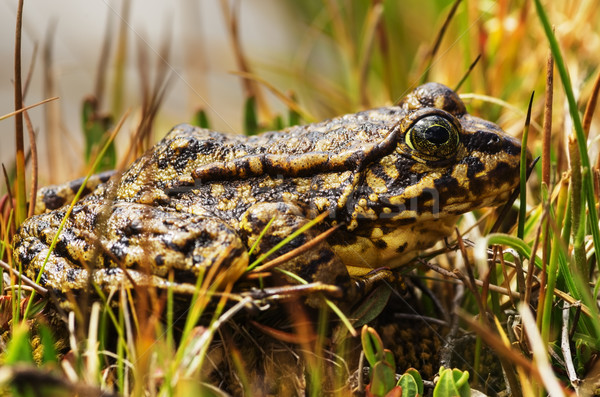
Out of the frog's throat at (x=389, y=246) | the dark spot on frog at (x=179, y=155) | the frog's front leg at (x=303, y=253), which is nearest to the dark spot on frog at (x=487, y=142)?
the frog's throat at (x=389, y=246)

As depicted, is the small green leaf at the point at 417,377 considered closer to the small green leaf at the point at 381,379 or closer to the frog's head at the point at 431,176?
the small green leaf at the point at 381,379

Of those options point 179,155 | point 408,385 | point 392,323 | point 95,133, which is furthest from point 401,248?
point 95,133

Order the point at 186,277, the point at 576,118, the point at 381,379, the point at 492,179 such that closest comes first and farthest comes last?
the point at 576,118 → the point at 381,379 → the point at 186,277 → the point at 492,179

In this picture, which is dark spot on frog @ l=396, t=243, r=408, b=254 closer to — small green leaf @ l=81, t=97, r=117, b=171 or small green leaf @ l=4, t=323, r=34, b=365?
small green leaf @ l=4, t=323, r=34, b=365

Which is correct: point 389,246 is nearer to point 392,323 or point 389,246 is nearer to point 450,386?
point 392,323

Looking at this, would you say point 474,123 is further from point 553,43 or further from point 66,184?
point 66,184

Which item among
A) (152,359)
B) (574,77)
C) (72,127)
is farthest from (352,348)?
(72,127)
